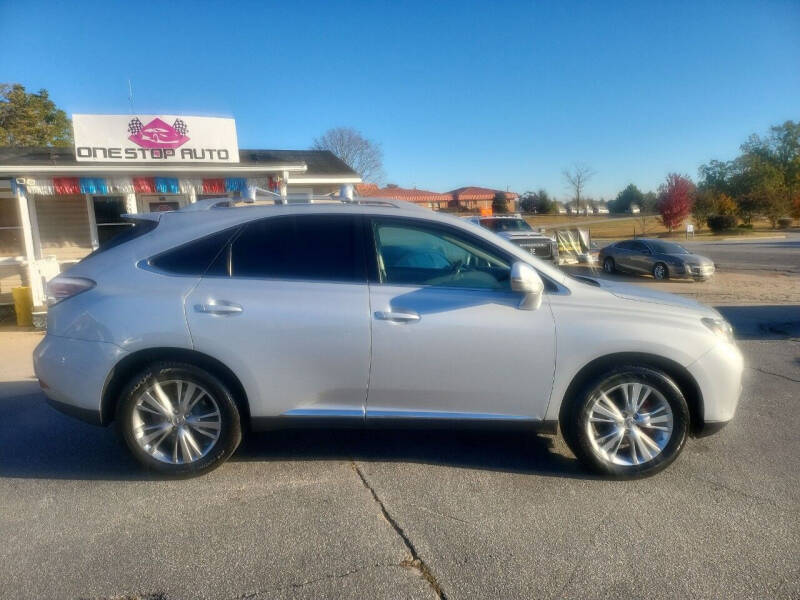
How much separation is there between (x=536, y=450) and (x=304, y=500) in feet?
5.67

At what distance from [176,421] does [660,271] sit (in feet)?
56.6

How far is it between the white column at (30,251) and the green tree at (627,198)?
8826cm

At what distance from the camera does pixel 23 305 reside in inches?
360

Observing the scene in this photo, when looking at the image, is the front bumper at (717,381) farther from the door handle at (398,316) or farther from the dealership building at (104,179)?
the dealership building at (104,179)

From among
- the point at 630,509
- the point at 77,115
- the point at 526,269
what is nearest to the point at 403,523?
the point at 630,509

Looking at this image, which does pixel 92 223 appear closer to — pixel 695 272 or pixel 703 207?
pixel 695 272

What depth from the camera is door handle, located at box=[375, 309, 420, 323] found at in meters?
3.40

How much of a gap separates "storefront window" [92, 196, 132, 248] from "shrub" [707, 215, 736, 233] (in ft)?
157

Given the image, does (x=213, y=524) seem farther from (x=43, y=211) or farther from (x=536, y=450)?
(x=43, y=211)

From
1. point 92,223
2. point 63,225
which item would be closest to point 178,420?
point 92,223

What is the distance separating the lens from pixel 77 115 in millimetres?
10930

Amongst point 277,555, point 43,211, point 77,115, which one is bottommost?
point 277,555

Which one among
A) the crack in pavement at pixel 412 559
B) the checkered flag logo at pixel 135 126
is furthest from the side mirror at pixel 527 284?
the checkered flag logo at pixel 135 126

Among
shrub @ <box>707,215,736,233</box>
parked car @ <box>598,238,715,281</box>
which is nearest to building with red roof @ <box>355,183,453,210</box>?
shrub @ <box>707,215,736,233</box>
